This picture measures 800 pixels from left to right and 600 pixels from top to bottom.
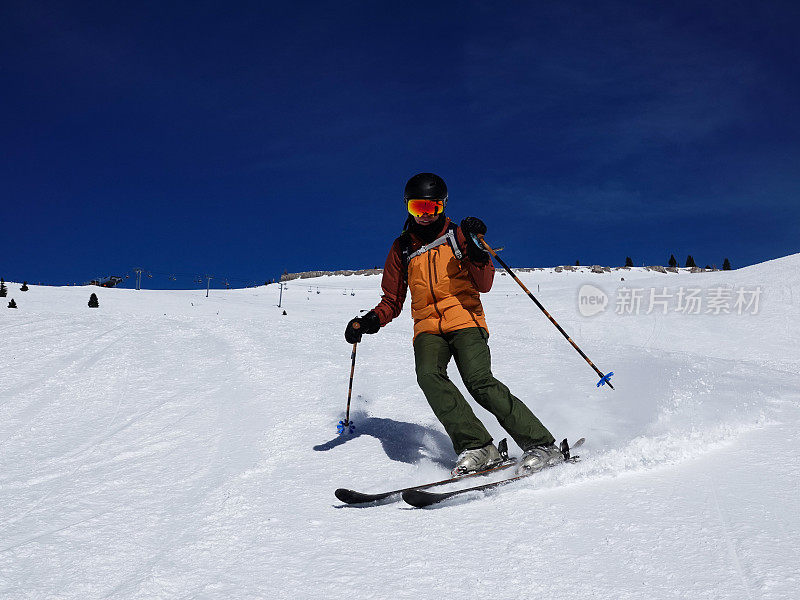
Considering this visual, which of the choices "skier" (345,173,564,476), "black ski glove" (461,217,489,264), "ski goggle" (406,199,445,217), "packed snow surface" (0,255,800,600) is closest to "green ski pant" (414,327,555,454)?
"skier" (345,173,564,476)

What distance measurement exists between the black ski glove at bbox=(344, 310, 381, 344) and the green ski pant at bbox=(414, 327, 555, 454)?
0.50 m

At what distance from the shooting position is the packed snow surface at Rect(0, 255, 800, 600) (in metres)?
2.14

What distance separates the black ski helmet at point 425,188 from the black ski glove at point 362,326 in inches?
36.8

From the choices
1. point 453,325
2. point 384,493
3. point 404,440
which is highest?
point 453,325

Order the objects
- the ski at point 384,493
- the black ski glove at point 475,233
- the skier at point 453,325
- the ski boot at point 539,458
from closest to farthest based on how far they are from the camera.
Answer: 1. the ski at point 384,493
2. the ski boot at point 539,458
3. the skier at point 453,325
4. the black ski glove at point 475,233

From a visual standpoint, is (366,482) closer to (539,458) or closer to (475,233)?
(539,458)

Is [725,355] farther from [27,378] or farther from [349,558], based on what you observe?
[27,378]

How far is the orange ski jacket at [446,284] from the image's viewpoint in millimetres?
3846

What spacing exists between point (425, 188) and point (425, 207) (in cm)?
14

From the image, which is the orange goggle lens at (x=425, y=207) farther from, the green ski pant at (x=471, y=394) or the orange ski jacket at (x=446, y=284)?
the green ski pant at (x=471, y=394)

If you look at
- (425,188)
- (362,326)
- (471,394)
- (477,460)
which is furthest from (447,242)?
(477,460)

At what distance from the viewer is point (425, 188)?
4051 mm

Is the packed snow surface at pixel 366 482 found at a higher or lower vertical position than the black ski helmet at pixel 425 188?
lower

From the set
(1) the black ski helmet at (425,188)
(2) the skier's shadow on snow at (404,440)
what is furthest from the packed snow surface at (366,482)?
(1) the black ski helmet at (425,188)
